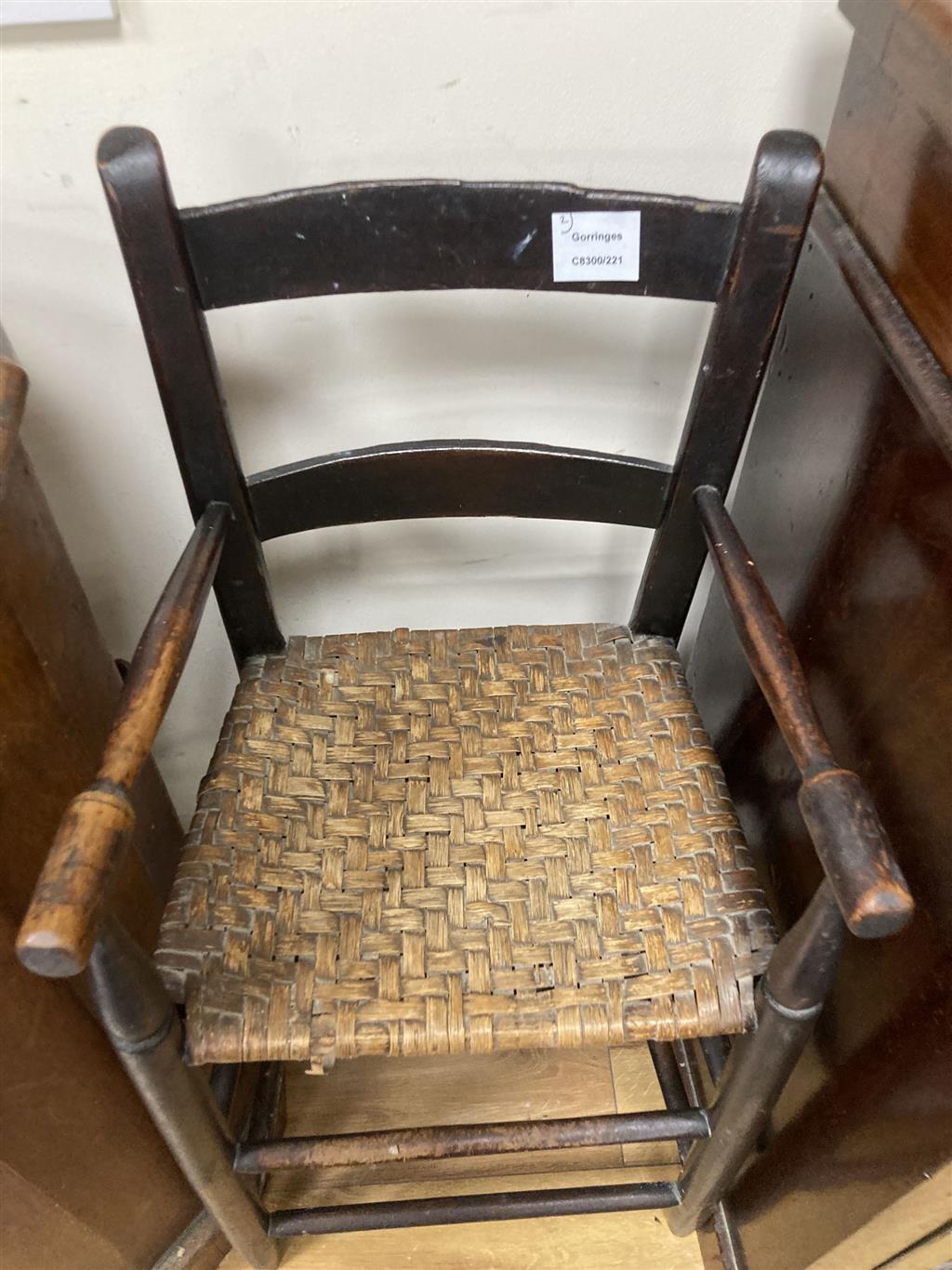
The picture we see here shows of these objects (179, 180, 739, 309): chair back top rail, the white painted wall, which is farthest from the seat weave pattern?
(179, 180, 739, 309): chair back top rail

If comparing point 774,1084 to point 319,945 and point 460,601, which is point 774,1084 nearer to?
point 319,945

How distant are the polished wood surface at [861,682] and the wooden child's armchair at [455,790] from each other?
8 centimetres

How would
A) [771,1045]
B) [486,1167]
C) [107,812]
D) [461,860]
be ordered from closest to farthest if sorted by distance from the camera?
[107,812] → [771,1045] → [461,860] → [486,1167]

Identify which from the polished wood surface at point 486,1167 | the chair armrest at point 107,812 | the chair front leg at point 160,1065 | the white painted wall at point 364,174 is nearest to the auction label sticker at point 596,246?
Answer: the white painted wall at point 364,174

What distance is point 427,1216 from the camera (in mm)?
875

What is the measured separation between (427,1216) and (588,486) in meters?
0.70

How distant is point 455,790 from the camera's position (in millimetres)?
788

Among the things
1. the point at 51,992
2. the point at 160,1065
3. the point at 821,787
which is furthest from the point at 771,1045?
the point at 51,992

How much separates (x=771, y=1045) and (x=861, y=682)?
0.27 meters

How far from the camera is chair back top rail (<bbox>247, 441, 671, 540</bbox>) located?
30.2 inches

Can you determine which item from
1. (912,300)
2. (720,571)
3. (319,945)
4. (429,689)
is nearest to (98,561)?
(429,689)

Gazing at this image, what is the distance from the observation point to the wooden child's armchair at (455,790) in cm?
59

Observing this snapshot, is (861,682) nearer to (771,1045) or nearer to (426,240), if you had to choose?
(771,1045)

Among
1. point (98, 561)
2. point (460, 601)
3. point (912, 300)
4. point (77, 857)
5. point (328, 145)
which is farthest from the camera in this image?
point (460, 601)
